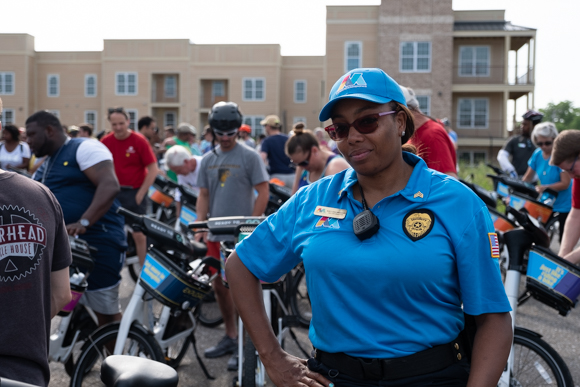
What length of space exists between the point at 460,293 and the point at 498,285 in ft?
0.43

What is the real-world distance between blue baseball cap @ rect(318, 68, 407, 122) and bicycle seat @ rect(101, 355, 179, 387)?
1.11m

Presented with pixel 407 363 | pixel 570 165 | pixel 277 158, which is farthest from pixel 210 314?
pixel 407 363

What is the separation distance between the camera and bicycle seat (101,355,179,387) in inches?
64.3

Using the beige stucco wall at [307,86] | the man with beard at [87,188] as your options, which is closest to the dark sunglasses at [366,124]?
the man with beard at [87,188]

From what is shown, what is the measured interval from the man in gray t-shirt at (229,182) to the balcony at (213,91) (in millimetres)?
40589

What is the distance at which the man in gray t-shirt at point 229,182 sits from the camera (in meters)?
5.70

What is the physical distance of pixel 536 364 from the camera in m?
4.12

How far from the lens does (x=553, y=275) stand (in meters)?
4.25

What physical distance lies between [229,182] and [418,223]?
3909mm

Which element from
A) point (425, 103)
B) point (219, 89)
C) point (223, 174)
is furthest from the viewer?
point (219, 89)

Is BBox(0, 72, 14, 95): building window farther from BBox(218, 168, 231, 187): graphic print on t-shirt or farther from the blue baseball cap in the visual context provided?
the blue baseball cap

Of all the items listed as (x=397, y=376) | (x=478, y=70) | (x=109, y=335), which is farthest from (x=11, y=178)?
(x=478, y=70)

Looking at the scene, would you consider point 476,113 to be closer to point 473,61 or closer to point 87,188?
point 473,61

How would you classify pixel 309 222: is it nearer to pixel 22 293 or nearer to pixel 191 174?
pixel 22 293
